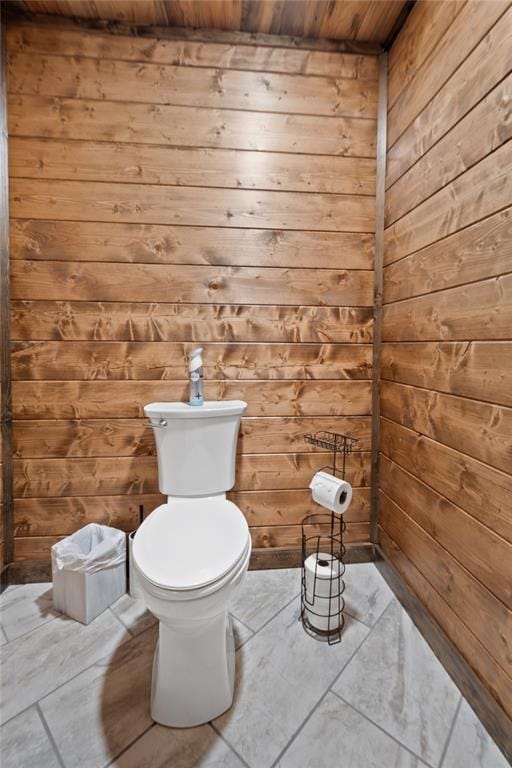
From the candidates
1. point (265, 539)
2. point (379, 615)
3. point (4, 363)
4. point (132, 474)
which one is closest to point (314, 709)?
point (379, 615)

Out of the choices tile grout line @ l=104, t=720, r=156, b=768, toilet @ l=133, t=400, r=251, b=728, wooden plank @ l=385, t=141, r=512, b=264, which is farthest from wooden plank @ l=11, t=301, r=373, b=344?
tile grout line @ l=104, t=720, r=156, b=768

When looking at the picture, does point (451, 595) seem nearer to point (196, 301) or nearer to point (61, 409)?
point (196, 301)

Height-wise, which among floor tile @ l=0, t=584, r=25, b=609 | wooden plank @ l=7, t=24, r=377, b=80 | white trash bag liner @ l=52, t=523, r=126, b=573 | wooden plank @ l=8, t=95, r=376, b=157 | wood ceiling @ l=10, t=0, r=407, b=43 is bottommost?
floor tile @ l=0, t=584, r=25, b=609

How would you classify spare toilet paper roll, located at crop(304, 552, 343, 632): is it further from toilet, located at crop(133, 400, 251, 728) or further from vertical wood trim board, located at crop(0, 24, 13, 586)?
vertical wood trim board, located at crop(0, 24, 13, 586)

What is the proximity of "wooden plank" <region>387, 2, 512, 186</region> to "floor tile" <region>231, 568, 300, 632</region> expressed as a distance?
1739 millimetres

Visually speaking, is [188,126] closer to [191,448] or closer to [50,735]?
[191,448]

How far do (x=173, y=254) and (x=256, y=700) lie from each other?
1.63 m

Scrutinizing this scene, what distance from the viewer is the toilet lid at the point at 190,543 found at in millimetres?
939

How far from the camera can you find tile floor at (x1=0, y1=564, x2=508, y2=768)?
0.93 m

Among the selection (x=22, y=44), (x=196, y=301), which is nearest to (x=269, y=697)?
(x=196, y=301)

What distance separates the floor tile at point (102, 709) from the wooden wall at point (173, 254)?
567mm

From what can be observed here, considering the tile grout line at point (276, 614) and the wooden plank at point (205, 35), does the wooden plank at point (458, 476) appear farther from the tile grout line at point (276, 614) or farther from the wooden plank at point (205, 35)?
the wooden plank at point (205, 35)

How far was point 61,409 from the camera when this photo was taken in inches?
62.4

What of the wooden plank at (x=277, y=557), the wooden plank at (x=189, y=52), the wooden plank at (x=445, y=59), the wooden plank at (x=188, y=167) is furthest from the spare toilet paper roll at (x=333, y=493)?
the wooden plank at (x=189, y=52)
